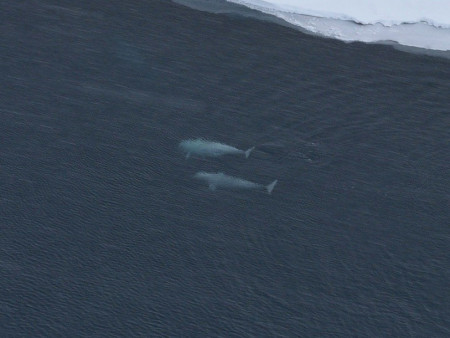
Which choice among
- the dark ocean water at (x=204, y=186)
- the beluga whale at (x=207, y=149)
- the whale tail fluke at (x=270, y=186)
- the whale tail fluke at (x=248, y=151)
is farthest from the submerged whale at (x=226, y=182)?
the whale tail fluke at (x=248, y=151)

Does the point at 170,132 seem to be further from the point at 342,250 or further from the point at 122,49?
the point at 342,250

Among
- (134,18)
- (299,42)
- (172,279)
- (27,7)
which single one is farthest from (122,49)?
(172,279)

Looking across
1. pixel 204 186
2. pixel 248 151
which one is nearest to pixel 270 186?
pixel 248 151

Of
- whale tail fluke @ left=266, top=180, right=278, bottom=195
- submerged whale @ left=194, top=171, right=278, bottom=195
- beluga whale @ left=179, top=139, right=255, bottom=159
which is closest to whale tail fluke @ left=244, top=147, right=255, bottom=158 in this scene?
beluga whale @ left=179, top=139, right=255, bottom=159

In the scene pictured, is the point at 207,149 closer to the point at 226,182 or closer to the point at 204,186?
the point at 226,182

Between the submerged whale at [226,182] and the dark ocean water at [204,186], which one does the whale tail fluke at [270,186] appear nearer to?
the submerged whale at [226,182]

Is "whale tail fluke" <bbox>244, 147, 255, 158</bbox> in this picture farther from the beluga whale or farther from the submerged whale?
the submerged whale
